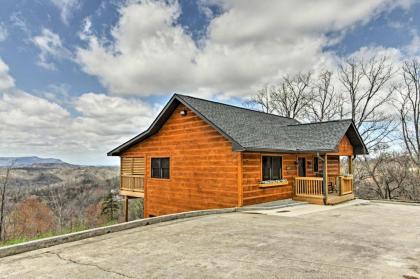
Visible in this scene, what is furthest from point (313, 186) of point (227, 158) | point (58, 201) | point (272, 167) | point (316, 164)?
point (58, 201)

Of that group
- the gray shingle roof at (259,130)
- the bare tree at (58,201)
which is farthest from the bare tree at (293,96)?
→ the bare tree at (58,201)

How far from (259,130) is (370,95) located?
1600 centimetres

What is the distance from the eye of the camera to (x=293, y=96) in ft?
93.6

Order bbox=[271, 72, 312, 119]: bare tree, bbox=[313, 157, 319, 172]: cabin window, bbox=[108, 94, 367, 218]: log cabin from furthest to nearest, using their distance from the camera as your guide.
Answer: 1. bbox=[271, 72, 312, 119]: bare tree
2. bbox=[313, 157, 319, 172]: cabin window
3. bbox=[108, 94, 367, 218]: log cabin

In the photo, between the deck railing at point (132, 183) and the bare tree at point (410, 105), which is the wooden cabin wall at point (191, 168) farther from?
the bare tree at point (410, 105)

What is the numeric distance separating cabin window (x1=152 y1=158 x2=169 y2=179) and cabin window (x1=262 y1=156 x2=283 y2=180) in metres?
4.58

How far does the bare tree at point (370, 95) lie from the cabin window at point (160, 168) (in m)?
17.4

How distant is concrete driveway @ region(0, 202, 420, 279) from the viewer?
4082 mm

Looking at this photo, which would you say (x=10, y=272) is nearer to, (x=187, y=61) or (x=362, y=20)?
(x=187, y=61)

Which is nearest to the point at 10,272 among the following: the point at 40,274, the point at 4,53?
the point at 40,274

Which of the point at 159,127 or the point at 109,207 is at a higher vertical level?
the point at 159,127

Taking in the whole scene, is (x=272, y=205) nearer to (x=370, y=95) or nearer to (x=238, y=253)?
(x=238, y=253)

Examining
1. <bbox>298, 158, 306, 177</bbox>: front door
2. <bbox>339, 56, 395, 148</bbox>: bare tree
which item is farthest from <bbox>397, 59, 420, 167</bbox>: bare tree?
<bbox>298, 158, 306, 177</bbox>: front door

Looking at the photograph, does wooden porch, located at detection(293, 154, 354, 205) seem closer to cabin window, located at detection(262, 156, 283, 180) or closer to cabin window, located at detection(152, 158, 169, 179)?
cabin window, located at detection(262, 156, 283, 180)
